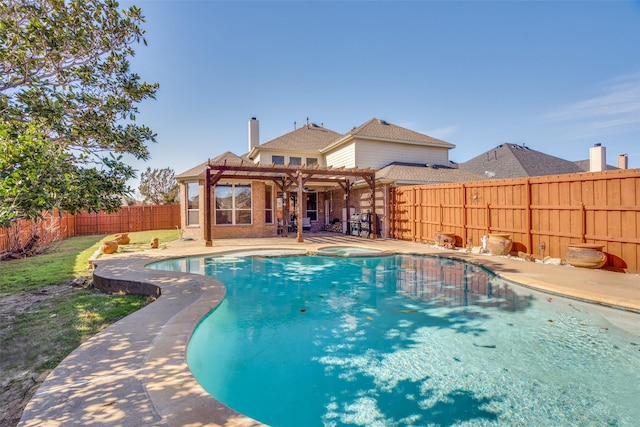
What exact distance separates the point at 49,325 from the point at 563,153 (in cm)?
3264

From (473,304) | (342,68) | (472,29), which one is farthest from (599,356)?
(342,68)

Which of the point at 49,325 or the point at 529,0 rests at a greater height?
the point at 529,0

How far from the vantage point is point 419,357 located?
4164mm

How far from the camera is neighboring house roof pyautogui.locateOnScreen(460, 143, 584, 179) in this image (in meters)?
19.5

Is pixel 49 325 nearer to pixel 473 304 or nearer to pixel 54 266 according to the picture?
pixel 54 266

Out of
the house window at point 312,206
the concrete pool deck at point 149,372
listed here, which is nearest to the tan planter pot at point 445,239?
the concrete pool deck at point 149,372

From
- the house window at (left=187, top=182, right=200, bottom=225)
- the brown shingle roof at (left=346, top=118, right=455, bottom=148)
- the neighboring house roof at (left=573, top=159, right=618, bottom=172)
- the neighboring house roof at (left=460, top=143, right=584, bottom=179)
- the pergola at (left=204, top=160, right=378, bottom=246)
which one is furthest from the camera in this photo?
the neighboring house roof at (left=573, top=159, right=618, bottom=172)

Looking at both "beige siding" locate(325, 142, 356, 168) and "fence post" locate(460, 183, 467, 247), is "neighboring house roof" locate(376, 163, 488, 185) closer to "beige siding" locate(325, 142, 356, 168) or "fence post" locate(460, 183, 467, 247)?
"beige siding" locate(325, 142, 356, 168)

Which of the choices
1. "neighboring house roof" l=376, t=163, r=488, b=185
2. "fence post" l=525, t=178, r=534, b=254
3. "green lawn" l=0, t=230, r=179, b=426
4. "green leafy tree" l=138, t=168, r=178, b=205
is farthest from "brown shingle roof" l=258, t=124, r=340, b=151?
"green leafy tree" l=138, t=168, r=178, b=205

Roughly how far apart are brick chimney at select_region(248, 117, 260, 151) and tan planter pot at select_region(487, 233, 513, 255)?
1668 centimetres

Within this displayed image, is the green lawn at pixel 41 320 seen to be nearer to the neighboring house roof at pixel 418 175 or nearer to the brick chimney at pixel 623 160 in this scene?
the neighboring house roof at pixel 418 175

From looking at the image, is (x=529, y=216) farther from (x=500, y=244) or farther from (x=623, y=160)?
(x=623, y=160)

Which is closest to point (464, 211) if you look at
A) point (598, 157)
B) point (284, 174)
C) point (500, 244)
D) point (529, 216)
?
point (500, 244)

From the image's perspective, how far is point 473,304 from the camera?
20.1 ft
